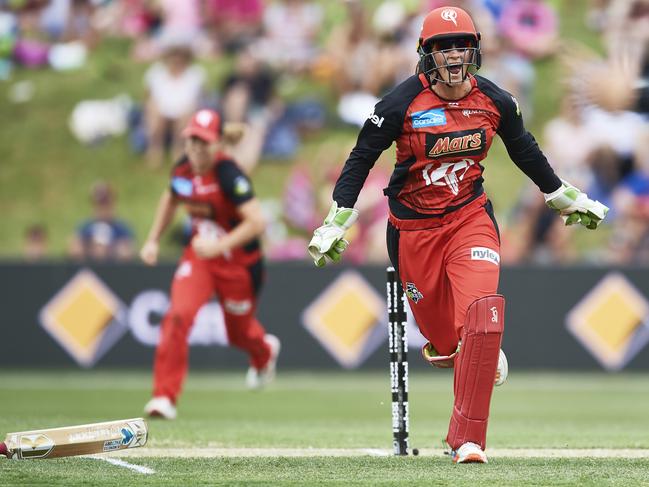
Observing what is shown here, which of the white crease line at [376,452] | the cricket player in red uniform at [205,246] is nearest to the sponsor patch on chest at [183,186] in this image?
the cricket player in red uniform at [205,246]

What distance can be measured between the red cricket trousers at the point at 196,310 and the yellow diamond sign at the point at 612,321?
5401 millimetres

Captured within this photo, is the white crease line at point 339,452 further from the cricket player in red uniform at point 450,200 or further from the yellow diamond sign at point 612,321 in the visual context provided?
the yellow diamond sign at point 612,321

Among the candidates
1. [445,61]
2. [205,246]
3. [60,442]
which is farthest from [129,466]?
[205,246]

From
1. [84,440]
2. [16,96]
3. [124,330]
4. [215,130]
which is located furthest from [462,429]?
[16,96]

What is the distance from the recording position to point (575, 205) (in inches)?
270

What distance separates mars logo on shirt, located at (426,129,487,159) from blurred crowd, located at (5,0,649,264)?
31.0ft

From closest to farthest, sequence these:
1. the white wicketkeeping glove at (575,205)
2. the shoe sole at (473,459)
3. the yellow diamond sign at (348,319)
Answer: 1. the shoe sole at (473,459)
2. the white wicketkeeping glove at (575,205)
3. the yellow diamond sign at (348,319)

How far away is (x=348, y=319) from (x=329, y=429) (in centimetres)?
563

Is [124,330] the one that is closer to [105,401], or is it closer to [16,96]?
[105,401]

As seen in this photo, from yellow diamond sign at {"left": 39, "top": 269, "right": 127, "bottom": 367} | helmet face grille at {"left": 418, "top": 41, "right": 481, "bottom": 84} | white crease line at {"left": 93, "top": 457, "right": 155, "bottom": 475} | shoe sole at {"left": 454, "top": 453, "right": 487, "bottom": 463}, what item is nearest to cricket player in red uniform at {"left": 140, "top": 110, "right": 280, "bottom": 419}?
white crease line at {"left": 93, "top": 457, "right": 155, "bottom": 475}

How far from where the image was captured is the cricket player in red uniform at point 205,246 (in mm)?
9836

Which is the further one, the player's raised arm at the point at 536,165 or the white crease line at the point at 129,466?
the player's raised arm at the point at 536,165

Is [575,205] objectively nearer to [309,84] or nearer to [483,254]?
[483,254]

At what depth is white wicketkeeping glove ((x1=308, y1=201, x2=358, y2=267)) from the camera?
20.5 ft
